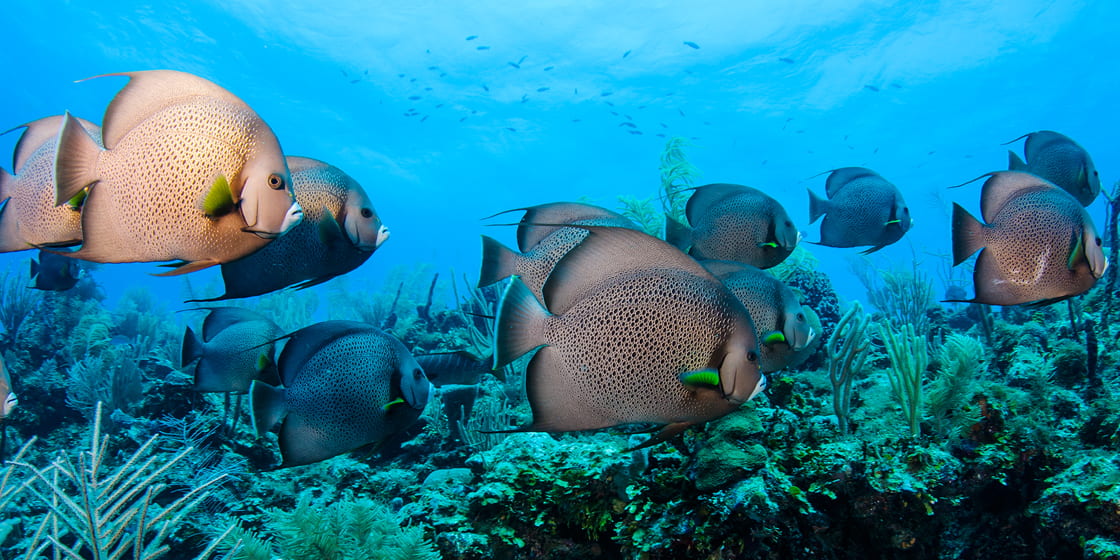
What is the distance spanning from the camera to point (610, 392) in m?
1.68

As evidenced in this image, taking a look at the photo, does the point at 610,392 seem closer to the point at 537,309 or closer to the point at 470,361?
the point at 537,309

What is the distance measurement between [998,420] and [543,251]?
3050 mm

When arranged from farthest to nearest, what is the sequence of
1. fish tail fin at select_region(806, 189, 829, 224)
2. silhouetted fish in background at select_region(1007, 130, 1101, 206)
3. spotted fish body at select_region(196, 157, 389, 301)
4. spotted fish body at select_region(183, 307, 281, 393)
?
fish tail fin at select_region(806, 189, 829, 224) → silhouetted fish in background at select_region(1007, 130, 1101, 206) → spotted fish body at select_region(183, 307, 281, 393) → spotted fish body at select_region(196, 157, 389, 301)

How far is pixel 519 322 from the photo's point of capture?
5.61 feet

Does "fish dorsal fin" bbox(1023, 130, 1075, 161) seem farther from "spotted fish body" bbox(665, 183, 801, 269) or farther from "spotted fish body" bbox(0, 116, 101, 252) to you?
"spotted fish body" bbox(0, 116, 101, 252)

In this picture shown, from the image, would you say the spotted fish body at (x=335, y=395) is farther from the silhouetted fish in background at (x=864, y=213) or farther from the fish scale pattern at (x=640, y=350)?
the silhouetted fish in background at (x=864, y=213)

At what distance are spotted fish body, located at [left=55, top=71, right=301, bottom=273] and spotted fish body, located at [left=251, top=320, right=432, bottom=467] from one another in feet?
3.66

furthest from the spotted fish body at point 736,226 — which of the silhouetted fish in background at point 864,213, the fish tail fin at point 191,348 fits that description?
the fish tail fin at point 191,348

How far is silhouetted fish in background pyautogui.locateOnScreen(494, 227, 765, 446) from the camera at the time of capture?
1684 mm

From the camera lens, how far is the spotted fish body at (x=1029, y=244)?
2.38 metres

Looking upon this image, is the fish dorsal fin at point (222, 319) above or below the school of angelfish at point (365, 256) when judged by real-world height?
below

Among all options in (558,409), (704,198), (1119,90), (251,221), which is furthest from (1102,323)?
(1119,90)

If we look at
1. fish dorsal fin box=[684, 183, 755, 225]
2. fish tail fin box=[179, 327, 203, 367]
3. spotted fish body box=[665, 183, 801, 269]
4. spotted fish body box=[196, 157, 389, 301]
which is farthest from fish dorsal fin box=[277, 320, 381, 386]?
fish dorsal fin box=[684, 183, 755, 225]

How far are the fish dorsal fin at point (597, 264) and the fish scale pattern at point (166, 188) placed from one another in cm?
97
